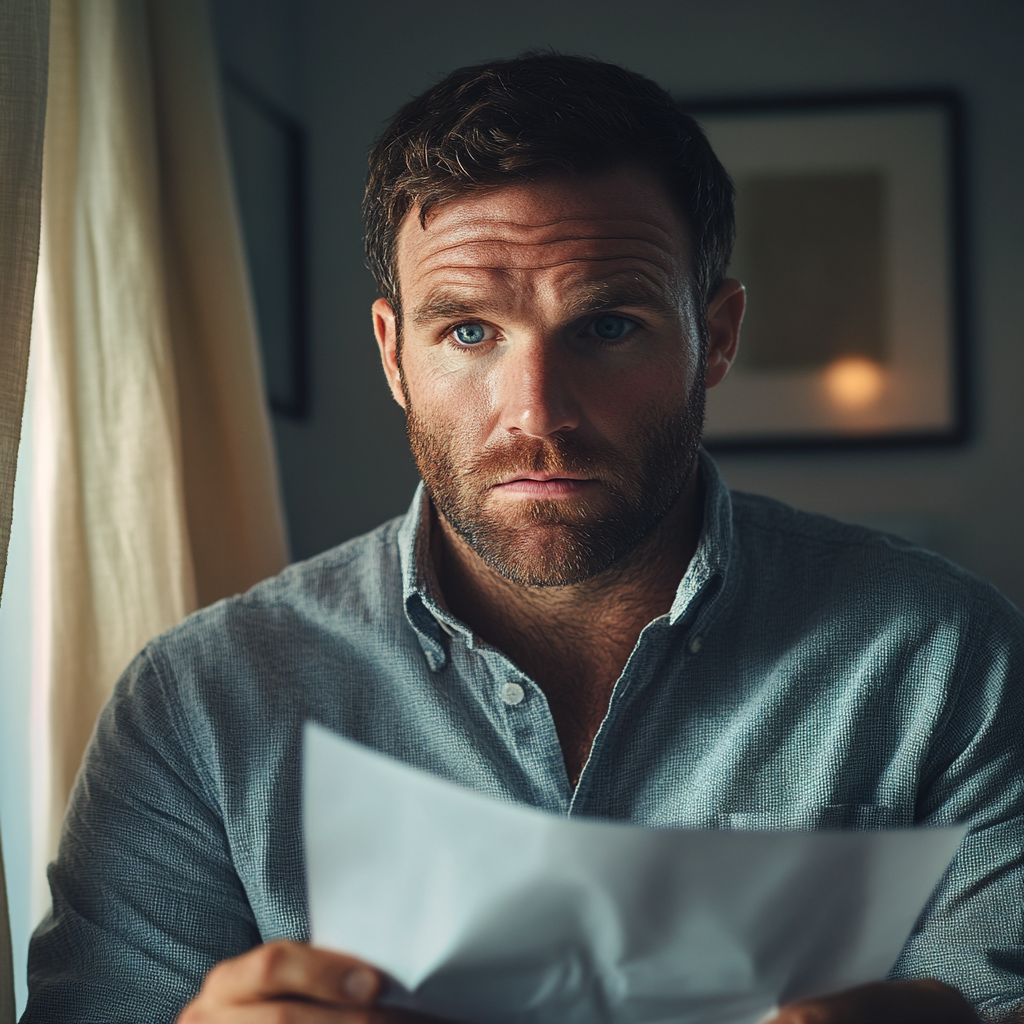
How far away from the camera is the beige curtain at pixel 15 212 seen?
2.76 ft

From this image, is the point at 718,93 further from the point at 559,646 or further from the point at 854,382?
the point at 559,646

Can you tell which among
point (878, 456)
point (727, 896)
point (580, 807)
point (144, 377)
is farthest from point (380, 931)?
point (878, 456)

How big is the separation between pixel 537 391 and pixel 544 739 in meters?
0.32

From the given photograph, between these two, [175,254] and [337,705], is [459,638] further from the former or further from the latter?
[175,254]

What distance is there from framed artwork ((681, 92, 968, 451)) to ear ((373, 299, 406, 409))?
0.96 metres

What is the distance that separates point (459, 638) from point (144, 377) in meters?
0.54

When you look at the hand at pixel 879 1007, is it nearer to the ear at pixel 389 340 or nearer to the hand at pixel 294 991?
the hand at pixel 294 991

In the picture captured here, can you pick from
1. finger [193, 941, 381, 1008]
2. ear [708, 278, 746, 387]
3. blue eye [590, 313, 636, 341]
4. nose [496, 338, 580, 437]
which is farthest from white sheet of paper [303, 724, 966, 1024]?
ear [708, 278, 746, 387]

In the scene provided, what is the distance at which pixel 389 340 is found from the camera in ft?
3.81

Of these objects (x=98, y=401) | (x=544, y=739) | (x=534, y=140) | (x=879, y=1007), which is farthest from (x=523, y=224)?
(x=879, y=1007)

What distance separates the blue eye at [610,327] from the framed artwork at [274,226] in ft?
3.27

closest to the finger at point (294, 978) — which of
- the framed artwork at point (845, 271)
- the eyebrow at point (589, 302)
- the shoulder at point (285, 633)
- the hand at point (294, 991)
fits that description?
the hand at point (294, 991)

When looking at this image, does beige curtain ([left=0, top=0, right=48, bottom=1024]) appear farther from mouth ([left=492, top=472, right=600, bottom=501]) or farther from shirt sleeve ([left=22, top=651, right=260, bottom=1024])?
mouth ([left=492, top=472, right=600, bottom=501])

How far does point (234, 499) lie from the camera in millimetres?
1443
